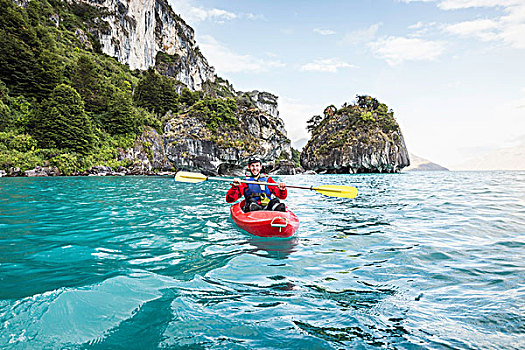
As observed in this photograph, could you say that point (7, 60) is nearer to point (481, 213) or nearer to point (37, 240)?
point (37, 240)

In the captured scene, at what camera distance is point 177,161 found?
4384 centimetres

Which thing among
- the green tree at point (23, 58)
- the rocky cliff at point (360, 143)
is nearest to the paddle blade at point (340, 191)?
the green tree at point (23, 58)

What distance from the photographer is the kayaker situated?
618 centimetres

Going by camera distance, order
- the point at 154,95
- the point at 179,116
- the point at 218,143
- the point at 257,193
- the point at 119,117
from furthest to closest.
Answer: the point at 154,95 < the point at 179,116 < the point at 218,143 < the point at 119,117 < the point at 257,193

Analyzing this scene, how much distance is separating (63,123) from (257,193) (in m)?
34.0

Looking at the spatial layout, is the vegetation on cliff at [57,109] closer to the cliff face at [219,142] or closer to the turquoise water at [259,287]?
the cliff face at [219,142]

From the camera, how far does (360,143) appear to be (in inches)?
2323

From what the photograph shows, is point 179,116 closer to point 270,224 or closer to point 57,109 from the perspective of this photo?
point 57,109

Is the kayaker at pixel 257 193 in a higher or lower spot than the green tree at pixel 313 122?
lower

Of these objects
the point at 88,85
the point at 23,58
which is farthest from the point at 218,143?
the point at 23,58

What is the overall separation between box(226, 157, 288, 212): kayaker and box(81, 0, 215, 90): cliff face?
240 ft

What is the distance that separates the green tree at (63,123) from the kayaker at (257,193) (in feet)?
109

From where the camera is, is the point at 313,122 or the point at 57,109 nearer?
the point at 57,109

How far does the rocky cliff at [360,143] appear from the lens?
191ft
